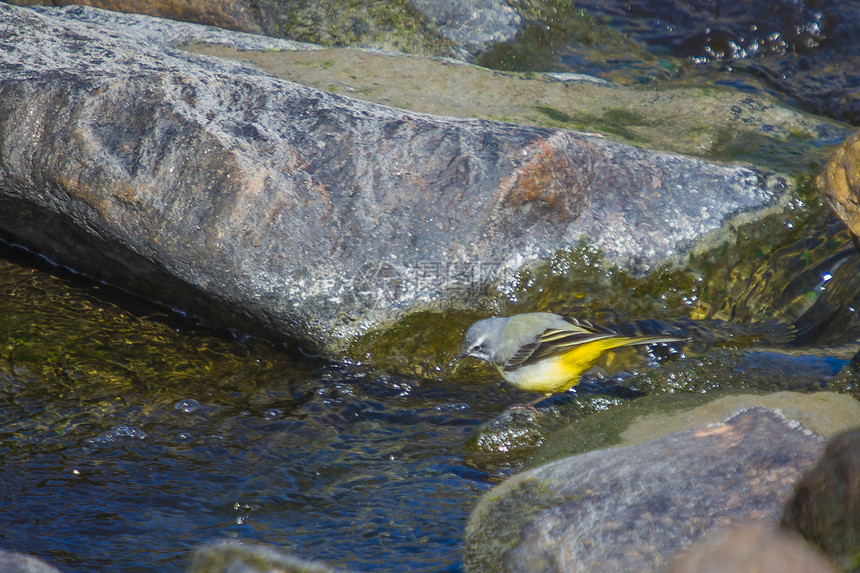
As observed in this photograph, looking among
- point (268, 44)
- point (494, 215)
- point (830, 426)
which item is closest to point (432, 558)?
point (830, 426)

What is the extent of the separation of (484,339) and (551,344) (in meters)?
0.46

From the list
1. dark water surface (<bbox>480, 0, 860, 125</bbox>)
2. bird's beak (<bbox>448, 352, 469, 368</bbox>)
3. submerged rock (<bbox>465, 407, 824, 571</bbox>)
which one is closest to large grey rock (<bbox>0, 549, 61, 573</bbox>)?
submerged rock (<bbox>465, 407, 824, 571</bbox>)

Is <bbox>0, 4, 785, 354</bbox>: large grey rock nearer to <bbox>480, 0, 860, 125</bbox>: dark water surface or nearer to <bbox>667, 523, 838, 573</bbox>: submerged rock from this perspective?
<bbox>667, 523, 838, 573</bbox>: submerged rock

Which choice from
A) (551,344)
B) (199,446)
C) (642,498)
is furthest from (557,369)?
(199,446)

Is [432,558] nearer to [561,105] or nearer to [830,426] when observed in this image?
[830,426]

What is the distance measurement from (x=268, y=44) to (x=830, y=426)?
22.1 feet

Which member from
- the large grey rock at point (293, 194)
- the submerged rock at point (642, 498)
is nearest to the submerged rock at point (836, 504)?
the submerged rock at point (642, 498)

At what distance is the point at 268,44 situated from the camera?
321 inches

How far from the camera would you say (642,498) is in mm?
3154

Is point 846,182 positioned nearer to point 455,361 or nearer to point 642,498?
point 642,498

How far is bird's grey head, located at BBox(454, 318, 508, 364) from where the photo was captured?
5219 mm

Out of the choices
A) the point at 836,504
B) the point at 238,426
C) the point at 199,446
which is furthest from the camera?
the point at 238,426

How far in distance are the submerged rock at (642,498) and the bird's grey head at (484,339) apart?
5.36 ft

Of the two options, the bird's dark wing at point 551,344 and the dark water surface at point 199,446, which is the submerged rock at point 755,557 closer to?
the dark water surface at point 199,446
